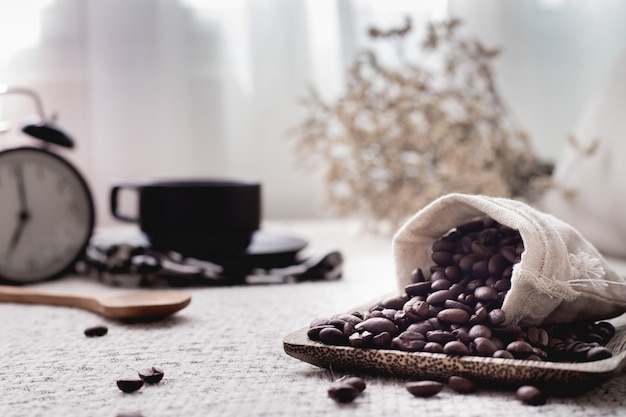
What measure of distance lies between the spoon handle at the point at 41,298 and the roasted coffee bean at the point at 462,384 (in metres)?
0.59

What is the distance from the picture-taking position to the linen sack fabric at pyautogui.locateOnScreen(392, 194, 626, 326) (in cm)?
75

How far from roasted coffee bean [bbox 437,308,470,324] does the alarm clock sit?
32.1 inches

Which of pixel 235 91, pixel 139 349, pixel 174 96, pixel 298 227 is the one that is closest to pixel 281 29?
pixel 235 91

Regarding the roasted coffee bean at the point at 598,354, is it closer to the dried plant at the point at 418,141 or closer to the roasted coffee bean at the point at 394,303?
the roasted coffee bean at the point at 394,303

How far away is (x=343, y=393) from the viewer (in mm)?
650

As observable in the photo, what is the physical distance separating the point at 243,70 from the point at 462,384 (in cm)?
161

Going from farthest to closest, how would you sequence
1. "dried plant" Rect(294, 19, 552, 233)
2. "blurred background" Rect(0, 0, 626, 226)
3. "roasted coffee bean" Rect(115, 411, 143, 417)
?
"blurred background" Rect(0, 0, 626, 226), "dried plant" Rect(294, 19, 552, 233), "roasted coffee bean" Rect(115, 411, 143, 417)

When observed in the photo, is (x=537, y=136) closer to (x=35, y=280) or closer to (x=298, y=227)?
(x=298, y=227)

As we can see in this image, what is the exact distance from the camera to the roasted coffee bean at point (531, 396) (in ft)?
2.06

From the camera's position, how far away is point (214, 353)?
84 centimetres

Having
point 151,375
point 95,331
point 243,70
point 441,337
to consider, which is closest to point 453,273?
point 441,337

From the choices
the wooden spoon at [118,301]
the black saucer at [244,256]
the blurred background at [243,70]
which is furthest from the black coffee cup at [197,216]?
the blurred background at [243,70]

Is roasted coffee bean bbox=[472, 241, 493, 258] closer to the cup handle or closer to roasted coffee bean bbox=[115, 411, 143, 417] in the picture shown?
roasted coffee bean bbox=[115, 411, 143, 417]

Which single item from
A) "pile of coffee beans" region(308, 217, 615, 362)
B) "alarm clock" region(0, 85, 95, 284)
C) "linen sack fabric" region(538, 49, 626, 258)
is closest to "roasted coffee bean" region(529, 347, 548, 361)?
"pile of coffee beans" region(308, 217, 615, 362)
